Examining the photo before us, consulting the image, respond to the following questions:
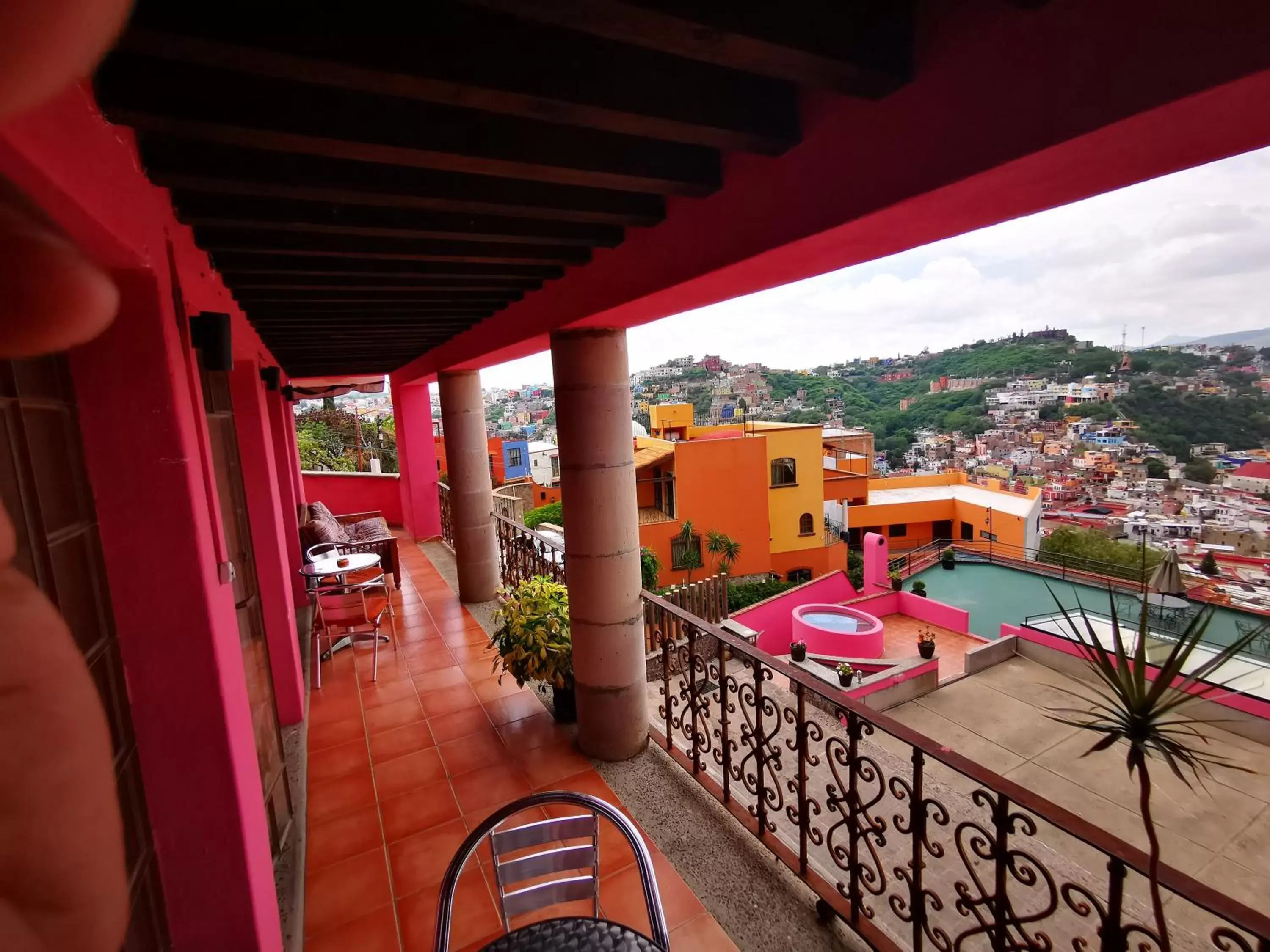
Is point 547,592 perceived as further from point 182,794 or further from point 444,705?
point 182,794

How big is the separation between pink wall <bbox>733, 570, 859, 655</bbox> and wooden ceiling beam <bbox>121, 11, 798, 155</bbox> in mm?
11104

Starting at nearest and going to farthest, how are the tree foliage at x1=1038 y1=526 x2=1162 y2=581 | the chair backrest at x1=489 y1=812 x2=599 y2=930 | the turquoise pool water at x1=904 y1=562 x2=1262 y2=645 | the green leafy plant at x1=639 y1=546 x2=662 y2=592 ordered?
the chair backrest at x1=489 y1=812 x2=599 y2=930 < the green leafy plant at x1=639 y1=546 x2=662 y2=592 < the turquoise pool water at x1=904 y1=562 x2=1262 y2=645 < the tree foliage at x1=1038 y1=526 x2=1162 y2=581

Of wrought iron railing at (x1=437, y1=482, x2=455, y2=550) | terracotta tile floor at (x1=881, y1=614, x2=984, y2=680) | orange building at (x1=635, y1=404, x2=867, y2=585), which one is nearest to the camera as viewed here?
wrought iron railing at (x1=437, y1=482, x2=455, y2=550)

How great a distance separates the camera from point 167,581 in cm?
165

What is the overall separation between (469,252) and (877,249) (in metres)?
1.54

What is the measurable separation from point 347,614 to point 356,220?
3.36 metres

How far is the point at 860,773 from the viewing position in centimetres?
224

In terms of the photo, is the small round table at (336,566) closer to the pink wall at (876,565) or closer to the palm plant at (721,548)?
the palm plant at (721,548)

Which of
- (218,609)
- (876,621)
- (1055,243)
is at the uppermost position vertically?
(1055,243)

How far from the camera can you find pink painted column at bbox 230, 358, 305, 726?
374 cm

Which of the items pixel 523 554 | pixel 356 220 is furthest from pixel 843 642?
pixel 356 220

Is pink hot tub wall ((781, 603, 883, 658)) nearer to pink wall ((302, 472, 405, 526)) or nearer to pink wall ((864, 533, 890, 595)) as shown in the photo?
pink wall ((864, 533, 890, 595))

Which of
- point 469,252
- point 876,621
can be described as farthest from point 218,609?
point 876,621

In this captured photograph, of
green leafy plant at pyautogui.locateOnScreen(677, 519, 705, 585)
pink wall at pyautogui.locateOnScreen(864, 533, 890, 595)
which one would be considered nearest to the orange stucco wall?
green leafy plant at pyautogui.locateOnScreen(677, 519, 705, 585)
